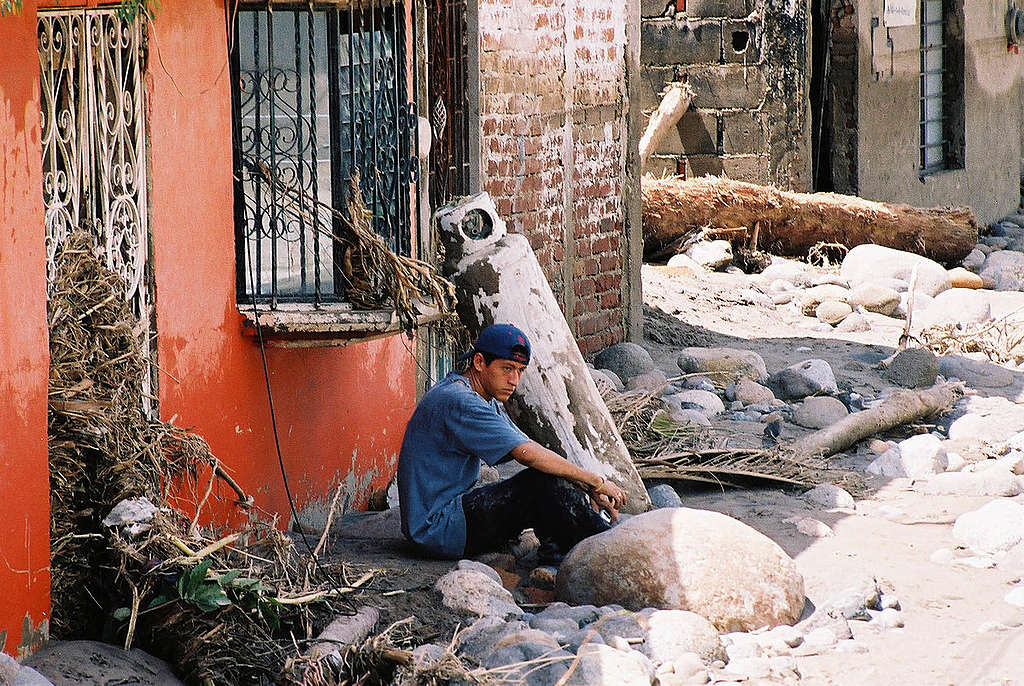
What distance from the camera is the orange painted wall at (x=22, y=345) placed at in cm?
389

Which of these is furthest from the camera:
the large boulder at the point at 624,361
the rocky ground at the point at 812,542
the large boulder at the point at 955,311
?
the large boulder at the point at 955,311

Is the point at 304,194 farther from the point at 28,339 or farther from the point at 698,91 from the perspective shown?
the point at 698,91

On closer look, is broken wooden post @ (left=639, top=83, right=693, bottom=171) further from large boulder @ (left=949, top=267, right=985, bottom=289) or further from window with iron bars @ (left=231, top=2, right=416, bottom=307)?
window with iron bars @ (left=231, top=2, right=416, bottom=307)

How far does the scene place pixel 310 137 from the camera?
5.66 metres

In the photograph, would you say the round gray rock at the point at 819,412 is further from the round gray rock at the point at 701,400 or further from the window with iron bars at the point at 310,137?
the window with iron bars at the point at 310,137

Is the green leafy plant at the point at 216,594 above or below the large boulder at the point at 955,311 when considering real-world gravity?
below

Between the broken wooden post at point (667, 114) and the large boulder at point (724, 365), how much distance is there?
4.45 meters

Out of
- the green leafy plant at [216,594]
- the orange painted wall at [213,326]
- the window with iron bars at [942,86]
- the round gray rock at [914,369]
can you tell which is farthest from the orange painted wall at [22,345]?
the window with iron bars at [942,86]

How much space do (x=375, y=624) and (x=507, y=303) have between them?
2.00m

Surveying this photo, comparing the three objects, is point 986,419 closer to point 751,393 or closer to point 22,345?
point 751,393

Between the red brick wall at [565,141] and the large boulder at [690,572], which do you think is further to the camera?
the red brick wall at [565,141]

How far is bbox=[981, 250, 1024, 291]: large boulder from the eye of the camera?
1304cm

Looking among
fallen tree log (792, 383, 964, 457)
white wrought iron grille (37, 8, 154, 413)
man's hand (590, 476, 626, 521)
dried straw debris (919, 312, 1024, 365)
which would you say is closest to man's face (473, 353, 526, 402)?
man's hand (590, 476, 626, 521)

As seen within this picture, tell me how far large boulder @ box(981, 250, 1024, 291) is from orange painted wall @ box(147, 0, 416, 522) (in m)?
8.74
